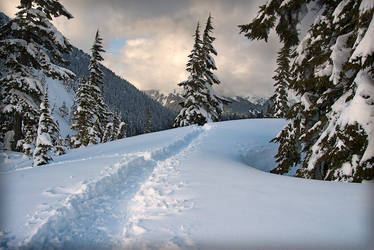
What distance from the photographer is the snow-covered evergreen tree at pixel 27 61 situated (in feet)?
34.7

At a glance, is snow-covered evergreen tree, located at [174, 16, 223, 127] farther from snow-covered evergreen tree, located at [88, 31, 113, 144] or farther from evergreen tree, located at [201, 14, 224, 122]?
snow-covered evergreen tree, located at [88, 31, 113, 144]

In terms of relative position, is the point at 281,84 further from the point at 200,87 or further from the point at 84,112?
the point at 84,112

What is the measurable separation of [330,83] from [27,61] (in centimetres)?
1484

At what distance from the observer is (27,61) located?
443 inches

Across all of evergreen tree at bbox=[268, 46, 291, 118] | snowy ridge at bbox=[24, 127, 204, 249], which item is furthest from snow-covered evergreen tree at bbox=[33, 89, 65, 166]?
evergreen tree at bbox=[268, 46, 291, 118]

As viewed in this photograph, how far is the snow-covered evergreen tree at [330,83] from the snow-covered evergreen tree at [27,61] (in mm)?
10995

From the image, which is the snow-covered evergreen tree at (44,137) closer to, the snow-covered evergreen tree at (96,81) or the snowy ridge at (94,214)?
the snowy ridge at (94,214)

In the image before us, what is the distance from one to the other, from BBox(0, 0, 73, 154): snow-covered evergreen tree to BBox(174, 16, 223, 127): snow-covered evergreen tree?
45.8ft

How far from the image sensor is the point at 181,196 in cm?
478

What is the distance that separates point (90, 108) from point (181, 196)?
23614 millimetres

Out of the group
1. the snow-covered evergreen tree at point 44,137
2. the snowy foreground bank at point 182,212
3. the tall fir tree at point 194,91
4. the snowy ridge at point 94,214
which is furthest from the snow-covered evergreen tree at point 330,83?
the tall fir tree at point 194,91

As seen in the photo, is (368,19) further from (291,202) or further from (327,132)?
(291,202)

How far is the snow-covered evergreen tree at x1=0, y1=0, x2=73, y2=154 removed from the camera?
34.7 ft

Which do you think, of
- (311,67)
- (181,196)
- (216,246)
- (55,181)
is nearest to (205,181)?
(181,196)
